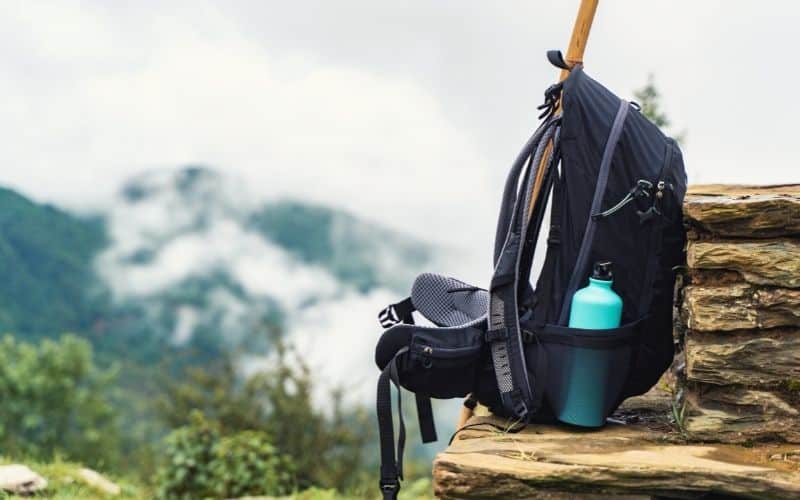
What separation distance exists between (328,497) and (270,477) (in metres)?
1.05

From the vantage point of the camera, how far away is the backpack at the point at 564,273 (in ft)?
9.66

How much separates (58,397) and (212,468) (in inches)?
771

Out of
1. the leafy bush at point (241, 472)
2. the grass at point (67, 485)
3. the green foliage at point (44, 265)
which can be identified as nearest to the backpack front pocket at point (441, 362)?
the grass at point (67, 485)

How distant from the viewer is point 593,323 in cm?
292

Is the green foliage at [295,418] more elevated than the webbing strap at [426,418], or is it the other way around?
the webbing strap at [426,418]

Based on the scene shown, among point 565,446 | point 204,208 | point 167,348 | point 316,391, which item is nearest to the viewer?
point 565,446

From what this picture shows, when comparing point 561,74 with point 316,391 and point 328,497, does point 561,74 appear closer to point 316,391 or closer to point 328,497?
point 328,497

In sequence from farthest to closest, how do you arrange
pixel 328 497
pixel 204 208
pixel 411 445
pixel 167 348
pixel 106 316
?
1. pixel 204 208
2. pixel 106 316
3. pixel 167 348
4. pixel 411 445
5. pixel 328 497

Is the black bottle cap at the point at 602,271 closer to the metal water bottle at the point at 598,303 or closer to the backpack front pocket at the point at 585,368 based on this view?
the metal water bottle at the point at 598,303

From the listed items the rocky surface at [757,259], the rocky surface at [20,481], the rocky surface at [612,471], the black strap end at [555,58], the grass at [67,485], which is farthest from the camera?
the grass at [67,485]

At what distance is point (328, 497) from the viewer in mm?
5441

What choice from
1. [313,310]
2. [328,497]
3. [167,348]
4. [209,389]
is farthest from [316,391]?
[313,310]

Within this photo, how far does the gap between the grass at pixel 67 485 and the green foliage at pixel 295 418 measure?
17.4ft

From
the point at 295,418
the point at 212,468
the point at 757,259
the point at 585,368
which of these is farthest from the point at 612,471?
the point at 295,418
